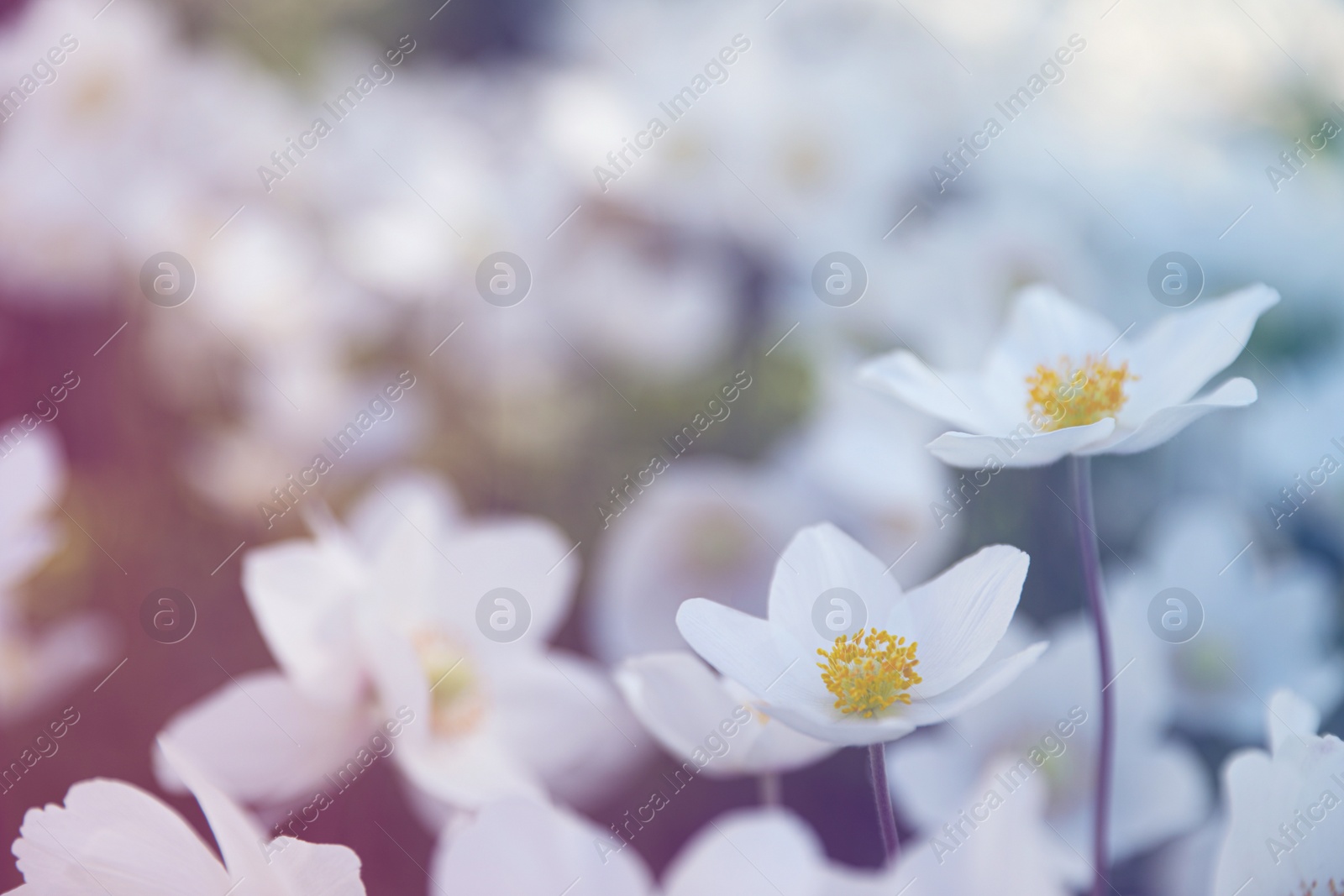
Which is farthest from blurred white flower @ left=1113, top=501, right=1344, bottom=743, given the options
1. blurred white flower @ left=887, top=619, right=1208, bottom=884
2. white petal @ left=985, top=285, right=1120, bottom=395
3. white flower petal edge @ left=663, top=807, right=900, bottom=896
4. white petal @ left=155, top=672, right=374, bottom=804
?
white petal @ left=155, top=672, right=374, bottom=804

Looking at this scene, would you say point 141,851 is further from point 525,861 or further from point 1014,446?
point 1014,446

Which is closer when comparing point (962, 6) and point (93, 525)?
point (93, 525)

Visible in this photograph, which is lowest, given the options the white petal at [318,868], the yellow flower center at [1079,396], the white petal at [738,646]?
the white petal at [318,868]

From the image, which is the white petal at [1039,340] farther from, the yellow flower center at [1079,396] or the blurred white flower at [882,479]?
the blurred white flower at [882,479]

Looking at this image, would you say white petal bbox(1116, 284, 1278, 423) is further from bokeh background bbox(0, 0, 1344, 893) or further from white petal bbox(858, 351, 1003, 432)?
bokeh background bbox(0, 0, 1344, 893)

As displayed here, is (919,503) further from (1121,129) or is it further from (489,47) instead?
(489,47)

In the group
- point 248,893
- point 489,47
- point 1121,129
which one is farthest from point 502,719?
point 489,47

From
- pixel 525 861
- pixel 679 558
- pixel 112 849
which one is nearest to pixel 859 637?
pixel 525 861

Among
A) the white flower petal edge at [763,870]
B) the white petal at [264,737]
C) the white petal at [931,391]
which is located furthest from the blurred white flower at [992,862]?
the white petal at [264,737]
